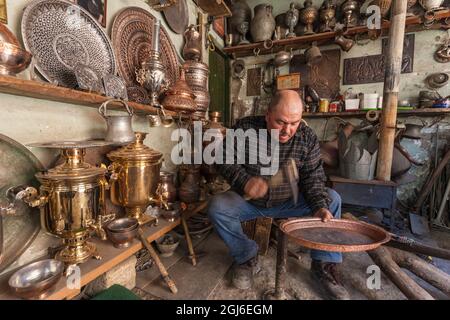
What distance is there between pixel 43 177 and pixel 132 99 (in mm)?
881

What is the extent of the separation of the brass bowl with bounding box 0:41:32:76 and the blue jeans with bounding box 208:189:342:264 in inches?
50.3

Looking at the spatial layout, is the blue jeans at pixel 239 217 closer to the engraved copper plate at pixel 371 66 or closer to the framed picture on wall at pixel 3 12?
the framed picture on wall at pixel 3 12

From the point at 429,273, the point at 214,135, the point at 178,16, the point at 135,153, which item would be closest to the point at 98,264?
the point at 135,153

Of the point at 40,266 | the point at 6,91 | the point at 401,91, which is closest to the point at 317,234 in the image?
the point at 40,266

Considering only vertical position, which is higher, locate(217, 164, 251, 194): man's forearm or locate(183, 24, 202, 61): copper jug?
locate(183, 24, 202, 61): copper jug

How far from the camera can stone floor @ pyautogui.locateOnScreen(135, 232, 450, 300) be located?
1.33 m

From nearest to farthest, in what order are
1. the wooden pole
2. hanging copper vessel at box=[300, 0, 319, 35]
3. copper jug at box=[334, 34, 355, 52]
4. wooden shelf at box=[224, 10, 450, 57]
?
the wooden pole
wooden shelf at box=[224, 10, 450, 57]
copper jug at box=[334, 34, 355, 52]
hanging copper vessel at box=[300, 0, 319, 35]

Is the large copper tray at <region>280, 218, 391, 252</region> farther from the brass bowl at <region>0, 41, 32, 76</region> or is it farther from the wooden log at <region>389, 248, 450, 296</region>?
the brass bowl at <region>0, 41, 32, 76</region>

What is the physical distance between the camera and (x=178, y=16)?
232 centimetres

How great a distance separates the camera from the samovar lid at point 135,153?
1343mm

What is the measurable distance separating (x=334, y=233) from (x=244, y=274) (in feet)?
2.21

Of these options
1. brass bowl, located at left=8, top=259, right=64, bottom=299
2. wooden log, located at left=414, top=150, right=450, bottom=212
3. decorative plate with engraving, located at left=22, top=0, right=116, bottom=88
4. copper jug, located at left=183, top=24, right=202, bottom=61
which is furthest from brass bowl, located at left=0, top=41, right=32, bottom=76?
wooden log, located at left=414, top=150, right=450, bottom=212

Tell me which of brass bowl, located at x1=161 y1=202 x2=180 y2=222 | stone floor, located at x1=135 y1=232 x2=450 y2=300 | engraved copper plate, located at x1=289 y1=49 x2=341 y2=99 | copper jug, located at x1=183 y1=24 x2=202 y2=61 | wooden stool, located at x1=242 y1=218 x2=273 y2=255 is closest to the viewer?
stone floor, located at x1=135 y1=232 x2=450 y2=300

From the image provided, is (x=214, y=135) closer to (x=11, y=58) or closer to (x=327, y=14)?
(x=11, y=58)
